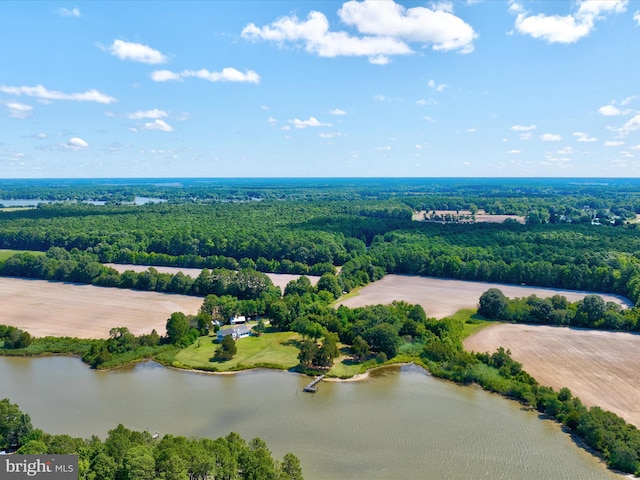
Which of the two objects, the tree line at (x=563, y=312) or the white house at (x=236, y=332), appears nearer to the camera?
the white house at (x=236, y=332)

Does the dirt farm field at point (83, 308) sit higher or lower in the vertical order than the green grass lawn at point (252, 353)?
higher

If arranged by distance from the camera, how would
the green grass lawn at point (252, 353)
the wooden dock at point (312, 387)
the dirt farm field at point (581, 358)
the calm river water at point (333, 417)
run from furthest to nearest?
the green grass lawn at point (252, 353) → the wooden dock at point (312, 387) → the dirt farm field at point (581, 358) → the calm river water at point (333, 417)

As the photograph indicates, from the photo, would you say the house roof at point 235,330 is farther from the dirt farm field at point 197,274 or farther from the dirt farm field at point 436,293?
the dirt farm field at point 197,274

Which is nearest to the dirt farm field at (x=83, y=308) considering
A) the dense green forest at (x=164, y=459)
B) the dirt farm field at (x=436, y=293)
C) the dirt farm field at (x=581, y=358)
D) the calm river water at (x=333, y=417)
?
the calm river water at (x=333, y=417)

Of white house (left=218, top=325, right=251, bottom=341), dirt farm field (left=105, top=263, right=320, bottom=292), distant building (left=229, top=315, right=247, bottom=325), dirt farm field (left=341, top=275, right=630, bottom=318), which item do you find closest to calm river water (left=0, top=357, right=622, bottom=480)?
white house (left=218, top=325, right=251, bottom=341)
